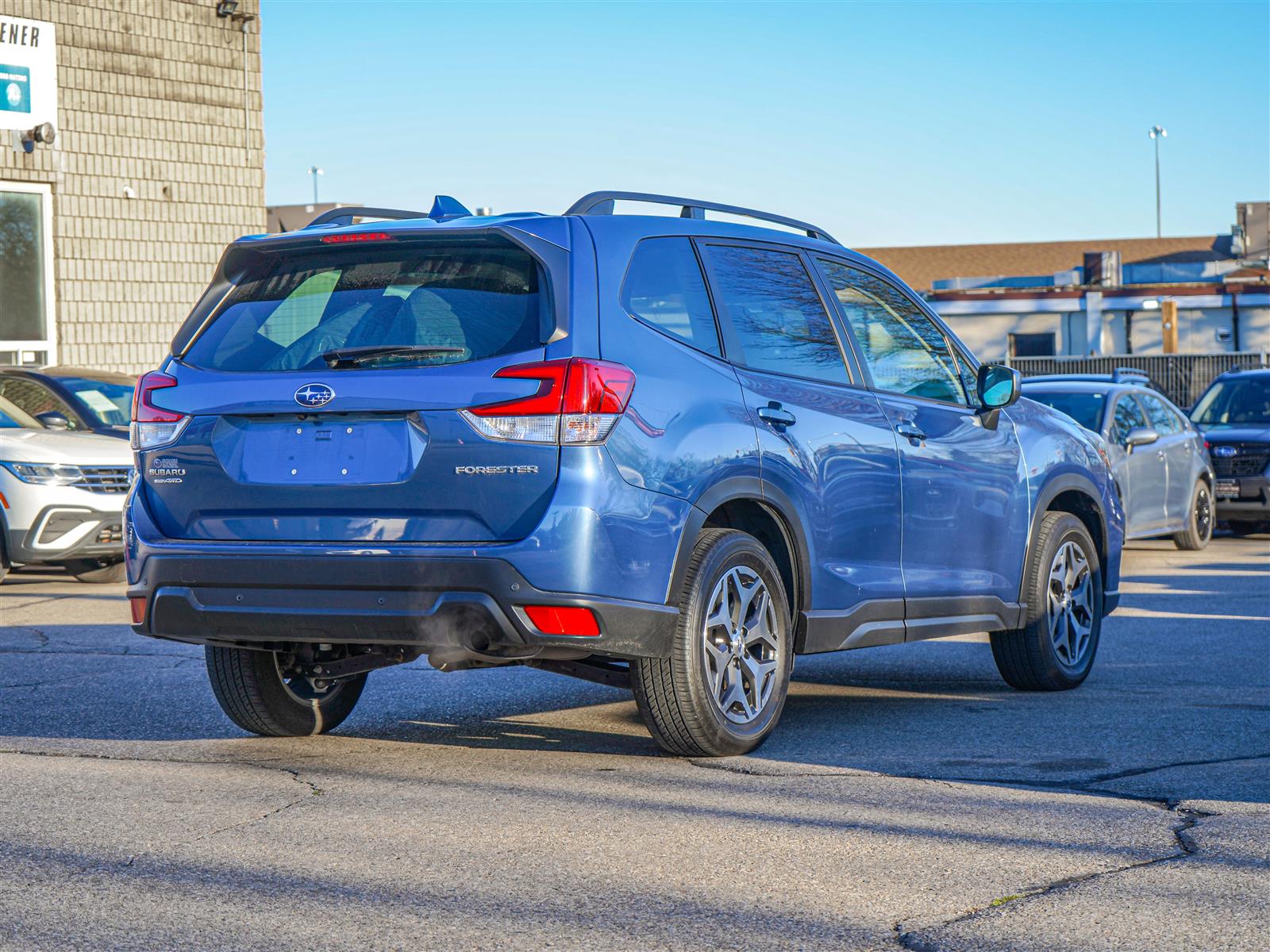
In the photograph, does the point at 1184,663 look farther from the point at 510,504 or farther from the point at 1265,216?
the point at 1265,216

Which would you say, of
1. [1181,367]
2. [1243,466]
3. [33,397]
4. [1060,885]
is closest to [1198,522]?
[1243,466]

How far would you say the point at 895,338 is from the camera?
7570 millimetres

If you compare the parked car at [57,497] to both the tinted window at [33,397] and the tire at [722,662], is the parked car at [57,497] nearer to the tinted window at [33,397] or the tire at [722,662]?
the tinted window at [33,397]

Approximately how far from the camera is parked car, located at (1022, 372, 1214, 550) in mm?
15680

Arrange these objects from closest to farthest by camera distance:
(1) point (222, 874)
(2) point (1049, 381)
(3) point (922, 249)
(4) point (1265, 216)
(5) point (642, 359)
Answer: (1) point (222, 874), (5) point (642, 359), (2) point (1049, 381), (4) point (1265, 216), (3) point (922, 249)

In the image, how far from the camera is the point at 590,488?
5.65 meters

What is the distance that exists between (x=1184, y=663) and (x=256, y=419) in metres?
5.33

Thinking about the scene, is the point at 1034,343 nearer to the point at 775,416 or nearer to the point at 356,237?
the point at 775,416

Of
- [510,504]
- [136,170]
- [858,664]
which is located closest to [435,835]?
[510,504]

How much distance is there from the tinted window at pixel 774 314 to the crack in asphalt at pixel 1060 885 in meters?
2.18

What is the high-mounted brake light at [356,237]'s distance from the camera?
6.11m

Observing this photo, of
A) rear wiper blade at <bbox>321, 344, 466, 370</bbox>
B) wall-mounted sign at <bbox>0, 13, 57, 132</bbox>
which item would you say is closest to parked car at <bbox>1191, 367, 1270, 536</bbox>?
wall-mounted sign at <bbox>0, 13, 57, 132</bbox>

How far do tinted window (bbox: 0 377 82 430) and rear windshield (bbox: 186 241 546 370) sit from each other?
7.99 m

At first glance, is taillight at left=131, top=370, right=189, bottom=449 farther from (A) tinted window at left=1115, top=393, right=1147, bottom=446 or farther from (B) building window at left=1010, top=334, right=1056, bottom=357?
(B) building window at left=1010, top=334, right=1056, bottom=357
